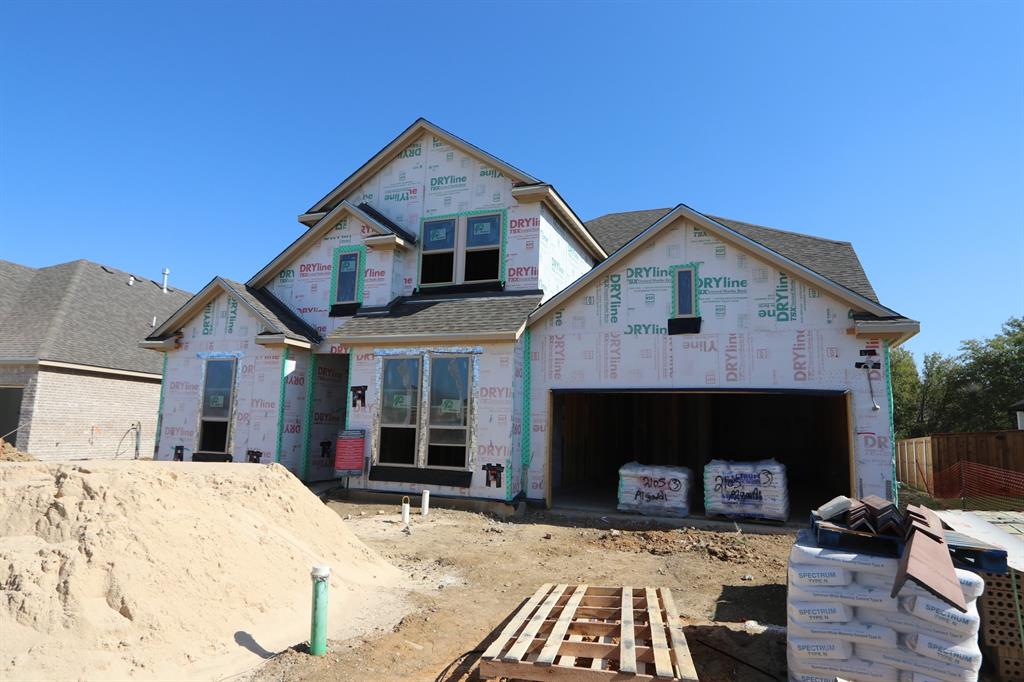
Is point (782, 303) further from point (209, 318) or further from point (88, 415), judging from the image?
point (88, 415)

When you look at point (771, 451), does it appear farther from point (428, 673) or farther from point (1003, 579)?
point (428, 673)

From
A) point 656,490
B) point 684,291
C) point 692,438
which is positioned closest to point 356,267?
point 684,291

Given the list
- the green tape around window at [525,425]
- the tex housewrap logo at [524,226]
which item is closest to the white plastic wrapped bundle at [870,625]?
the green tape around window at [525,425]

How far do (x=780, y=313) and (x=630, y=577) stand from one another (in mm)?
6577

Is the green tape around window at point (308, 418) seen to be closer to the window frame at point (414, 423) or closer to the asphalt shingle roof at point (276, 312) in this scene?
the asphalt shingle roof at point (276, 312)

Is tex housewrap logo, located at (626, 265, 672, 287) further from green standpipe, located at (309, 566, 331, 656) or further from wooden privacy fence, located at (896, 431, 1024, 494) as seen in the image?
wooden privacy fence, located at (896, 431, 1024, 494)

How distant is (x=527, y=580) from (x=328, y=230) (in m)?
12.1

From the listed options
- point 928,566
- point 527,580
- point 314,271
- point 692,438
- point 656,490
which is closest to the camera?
point 928,566

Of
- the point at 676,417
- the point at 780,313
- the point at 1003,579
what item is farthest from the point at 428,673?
the point at 676,417

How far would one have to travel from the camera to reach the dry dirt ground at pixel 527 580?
16.5 ft

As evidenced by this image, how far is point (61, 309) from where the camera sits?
21.2 metres

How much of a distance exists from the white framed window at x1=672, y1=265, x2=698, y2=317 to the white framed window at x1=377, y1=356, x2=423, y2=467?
605cm

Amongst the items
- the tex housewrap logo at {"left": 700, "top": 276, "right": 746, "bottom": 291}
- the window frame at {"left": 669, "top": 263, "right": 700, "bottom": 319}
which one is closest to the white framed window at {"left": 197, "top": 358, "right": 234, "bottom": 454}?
the window frame at {"left": 669, "top": 263, "right": 700, "bottom": 319}

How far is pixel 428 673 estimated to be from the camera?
4.88 meters
